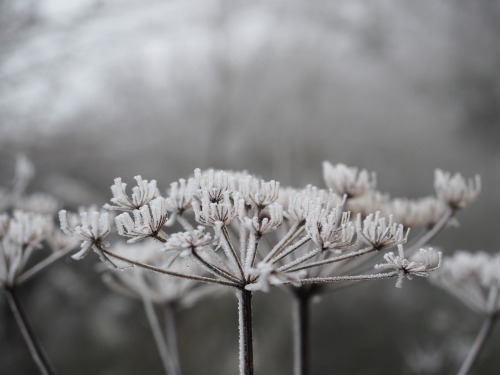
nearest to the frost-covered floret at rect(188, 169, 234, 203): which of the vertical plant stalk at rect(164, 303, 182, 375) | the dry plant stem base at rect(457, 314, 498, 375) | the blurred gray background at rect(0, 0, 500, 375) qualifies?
the vertical plant stalk at rect(164, 303, 182, 375)

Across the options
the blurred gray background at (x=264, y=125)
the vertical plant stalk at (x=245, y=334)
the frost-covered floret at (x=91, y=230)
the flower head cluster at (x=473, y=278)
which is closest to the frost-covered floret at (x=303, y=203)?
the vertical plant stalk at (x=245, y=334)

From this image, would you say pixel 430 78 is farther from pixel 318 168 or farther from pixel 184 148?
pixel 184 148

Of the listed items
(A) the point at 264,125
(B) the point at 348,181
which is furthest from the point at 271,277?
(A) the point at 264,125

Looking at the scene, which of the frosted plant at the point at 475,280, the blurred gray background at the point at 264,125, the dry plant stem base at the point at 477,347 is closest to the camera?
the dry plant stem base at the point at 477,347

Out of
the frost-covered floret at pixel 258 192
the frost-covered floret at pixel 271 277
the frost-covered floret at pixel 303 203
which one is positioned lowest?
the frost-covered floret at pixel 271 277

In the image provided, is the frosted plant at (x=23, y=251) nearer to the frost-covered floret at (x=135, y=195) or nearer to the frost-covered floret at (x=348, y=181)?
the frost-covered floret at (x=135, y=195)

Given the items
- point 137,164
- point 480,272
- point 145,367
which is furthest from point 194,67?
point 480,272

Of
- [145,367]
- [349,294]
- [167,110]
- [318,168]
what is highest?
[167,110]
